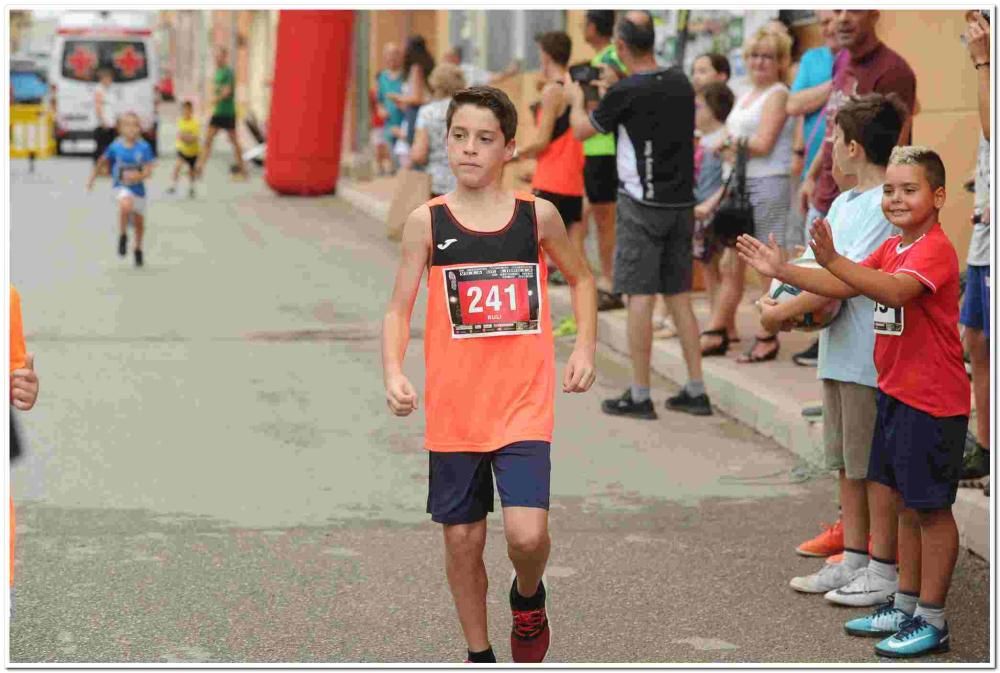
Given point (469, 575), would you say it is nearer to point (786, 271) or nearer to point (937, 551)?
point (786, 271)

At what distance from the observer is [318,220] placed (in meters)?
21.4

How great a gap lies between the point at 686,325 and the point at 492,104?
171 inches

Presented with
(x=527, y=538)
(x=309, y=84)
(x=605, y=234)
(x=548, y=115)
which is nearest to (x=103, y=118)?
(x=309, y=84)

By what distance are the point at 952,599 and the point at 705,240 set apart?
4.95 meters

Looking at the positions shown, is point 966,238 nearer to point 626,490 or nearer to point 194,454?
point 626,490

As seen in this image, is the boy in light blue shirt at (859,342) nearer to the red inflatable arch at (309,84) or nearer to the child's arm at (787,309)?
the child's arm at (787,309)

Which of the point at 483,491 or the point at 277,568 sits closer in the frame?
the point at 483,491

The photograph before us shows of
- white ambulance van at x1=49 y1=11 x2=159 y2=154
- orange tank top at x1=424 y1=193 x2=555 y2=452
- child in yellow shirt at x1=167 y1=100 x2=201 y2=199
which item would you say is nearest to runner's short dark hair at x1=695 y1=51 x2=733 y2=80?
orange tank top at x1=424 y1=193 x2=555 y2=452

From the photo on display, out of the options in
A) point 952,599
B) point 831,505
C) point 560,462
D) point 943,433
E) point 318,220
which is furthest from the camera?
point 318,220

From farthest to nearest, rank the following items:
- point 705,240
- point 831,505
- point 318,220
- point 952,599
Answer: point 318,220 → point 705,240 → point 831,505 → point 952,599

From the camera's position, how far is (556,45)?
11922mm

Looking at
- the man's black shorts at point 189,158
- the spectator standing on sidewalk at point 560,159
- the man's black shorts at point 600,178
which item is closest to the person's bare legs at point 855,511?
the man's black shorts at point 600,178

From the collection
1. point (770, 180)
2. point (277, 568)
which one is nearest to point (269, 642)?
point (277, 568)

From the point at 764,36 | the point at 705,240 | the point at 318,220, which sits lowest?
the point at 318,220
